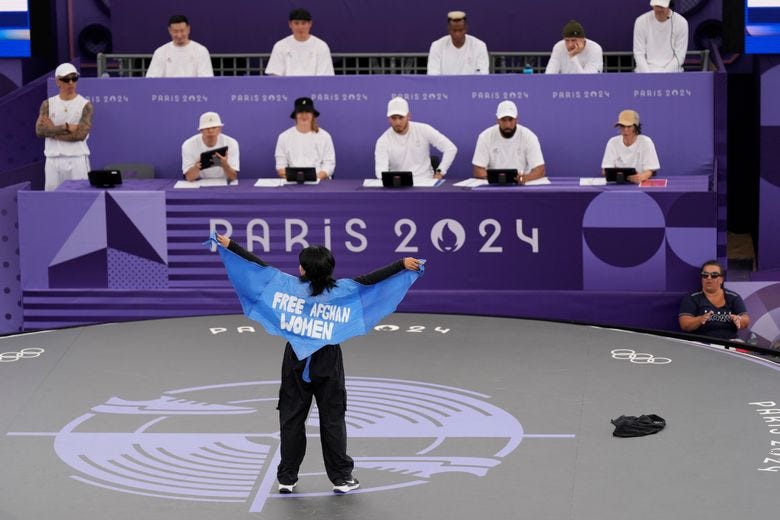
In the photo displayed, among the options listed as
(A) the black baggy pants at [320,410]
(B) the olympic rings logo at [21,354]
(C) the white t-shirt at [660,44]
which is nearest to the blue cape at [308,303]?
(A) the black baggy pants at [320,410]

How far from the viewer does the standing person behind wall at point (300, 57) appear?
52.1 feet

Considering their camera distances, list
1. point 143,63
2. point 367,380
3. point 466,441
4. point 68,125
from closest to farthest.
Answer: point 466,441 < point 367,380 < point 68,125 < point 143,63

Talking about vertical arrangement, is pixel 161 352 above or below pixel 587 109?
below

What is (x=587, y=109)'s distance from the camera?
50.6 feet

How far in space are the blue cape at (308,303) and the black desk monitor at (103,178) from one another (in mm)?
5443

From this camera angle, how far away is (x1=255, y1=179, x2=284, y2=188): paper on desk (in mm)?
14234

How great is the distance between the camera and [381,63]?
17.0 m

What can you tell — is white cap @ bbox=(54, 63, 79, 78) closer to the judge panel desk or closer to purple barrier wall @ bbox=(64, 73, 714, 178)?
purple barrier wall @ bbox=(64, 73, 714, 178)

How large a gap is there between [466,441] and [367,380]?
1.70 m

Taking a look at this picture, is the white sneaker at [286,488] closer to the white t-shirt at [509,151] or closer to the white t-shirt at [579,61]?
the white t-shirt at [509,151]

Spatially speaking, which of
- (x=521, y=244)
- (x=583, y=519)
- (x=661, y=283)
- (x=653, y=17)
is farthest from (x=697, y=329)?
(x=583, y=519)

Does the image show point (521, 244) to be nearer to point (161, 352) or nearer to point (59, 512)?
point (161, 352)

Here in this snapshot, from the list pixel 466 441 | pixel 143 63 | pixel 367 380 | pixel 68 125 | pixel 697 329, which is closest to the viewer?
pixel 466 441

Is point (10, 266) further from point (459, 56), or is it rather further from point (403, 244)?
point (459, 56)
